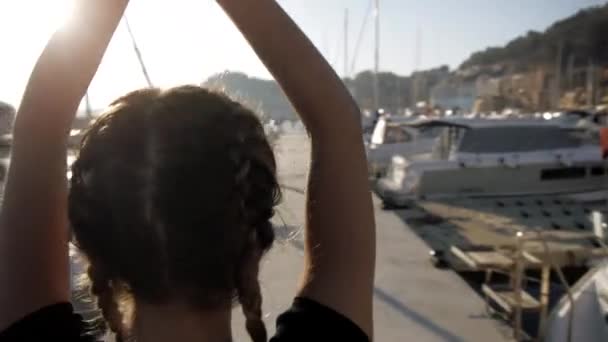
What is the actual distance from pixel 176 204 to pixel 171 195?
15 mm

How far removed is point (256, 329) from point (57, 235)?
37 cm

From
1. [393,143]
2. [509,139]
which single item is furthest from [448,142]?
[393,143]

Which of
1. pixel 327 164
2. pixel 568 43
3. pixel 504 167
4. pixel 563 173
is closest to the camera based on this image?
pixel 327 164

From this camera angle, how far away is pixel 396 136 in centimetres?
1866

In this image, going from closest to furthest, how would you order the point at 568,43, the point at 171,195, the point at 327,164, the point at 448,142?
the point at 171,195
the point at 327,164
the point at 448,142
the point at 568,43

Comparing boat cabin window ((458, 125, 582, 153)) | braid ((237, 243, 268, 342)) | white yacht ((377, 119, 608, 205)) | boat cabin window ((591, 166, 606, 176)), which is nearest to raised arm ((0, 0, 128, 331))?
braid ((237, 243, 268, 342))

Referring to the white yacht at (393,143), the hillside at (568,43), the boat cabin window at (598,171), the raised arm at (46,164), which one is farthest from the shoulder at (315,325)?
the hillside at (568,43)

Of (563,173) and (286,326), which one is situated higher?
(286,326)

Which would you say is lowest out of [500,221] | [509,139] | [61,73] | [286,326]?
[500,221]

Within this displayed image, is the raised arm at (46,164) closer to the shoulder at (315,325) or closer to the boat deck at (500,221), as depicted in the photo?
the shoulder at (315,325)

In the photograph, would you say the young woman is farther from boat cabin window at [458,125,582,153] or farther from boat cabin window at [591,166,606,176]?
boat cabin window at [591,166,606,176]

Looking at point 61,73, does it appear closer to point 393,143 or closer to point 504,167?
point 504,167

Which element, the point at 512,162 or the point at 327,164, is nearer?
the point at 327,164

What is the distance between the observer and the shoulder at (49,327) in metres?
Result: 1.03
